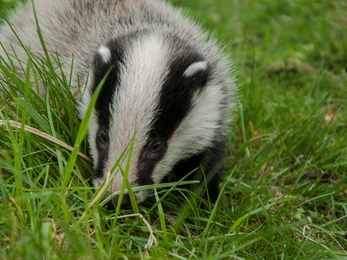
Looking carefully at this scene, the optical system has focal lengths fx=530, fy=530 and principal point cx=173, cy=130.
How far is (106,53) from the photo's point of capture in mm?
4195

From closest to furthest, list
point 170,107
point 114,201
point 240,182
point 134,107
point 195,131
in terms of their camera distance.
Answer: point 114,201
point 134,107
point 170,107
point 195,131
point 240,182

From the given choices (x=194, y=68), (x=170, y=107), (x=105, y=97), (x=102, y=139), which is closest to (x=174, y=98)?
(x=170, y=107)

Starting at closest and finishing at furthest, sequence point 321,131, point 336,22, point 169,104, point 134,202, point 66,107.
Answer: point 134,202, point 169,104, point 66,107, point 321,131, point 336,22

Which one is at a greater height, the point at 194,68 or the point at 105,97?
the point at 194,68

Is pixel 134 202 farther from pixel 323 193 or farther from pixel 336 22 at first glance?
pixel 336 22

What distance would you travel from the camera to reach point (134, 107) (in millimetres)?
3846

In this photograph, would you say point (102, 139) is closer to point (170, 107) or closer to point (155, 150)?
point (155, 150)

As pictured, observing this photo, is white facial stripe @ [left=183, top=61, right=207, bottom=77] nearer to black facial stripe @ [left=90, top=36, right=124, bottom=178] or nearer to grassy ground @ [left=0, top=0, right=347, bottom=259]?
black facial stripe @ [left=90, top=36, right=124, bottom=178]

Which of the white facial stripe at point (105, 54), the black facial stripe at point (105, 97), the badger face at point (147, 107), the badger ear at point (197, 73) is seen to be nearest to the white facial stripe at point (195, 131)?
the badger face at point (147, 107)

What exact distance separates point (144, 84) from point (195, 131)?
0.67 m

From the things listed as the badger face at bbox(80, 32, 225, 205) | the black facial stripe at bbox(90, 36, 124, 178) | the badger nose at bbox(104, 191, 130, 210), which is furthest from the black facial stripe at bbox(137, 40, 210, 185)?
the black facial stripe at bbox(90, 36, 124, 178)

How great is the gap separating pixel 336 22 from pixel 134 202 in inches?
238

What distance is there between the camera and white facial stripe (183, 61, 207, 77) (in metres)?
4.15

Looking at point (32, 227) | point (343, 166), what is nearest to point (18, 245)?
point (32, 227)
